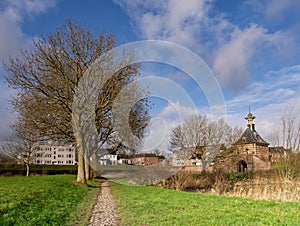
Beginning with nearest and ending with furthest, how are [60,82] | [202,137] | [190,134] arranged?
[60,82]
[190,134]
[202,137]

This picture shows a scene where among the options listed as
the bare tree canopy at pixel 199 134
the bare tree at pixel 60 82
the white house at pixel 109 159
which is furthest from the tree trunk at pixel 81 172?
the white house at pixel 109 159

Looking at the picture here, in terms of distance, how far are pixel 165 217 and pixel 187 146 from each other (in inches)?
885

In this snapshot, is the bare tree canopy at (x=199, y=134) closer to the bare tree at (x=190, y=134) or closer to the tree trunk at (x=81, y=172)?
the bare tree at (x=190, y=134)

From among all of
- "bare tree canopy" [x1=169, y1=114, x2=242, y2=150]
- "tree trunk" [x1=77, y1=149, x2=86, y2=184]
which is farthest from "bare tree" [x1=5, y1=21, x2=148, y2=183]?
"bare tree canopy" [x1=169, y1=114, x2=242, y2=150]

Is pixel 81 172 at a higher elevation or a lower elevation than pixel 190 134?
lower

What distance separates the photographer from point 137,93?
20578 mm

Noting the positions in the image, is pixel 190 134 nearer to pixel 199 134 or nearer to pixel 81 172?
pixel 199 134

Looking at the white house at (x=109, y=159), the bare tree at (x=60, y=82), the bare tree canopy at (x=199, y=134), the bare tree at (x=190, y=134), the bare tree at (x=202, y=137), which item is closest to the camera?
the bare tree at (x=60, y=82)

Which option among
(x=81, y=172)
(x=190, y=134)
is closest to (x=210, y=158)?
(x=190, y=134)

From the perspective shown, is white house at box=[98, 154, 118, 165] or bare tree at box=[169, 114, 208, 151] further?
white house at box=[98, 154, 118, 165]

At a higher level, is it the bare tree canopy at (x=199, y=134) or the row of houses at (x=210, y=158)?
the bare tree canopy at (x=199, y=134)

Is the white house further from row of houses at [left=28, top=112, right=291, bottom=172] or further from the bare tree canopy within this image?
the bare tree canopy

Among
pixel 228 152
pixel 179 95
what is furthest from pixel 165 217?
pixel 228 152

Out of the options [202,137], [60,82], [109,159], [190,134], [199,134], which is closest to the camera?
[60,82]
